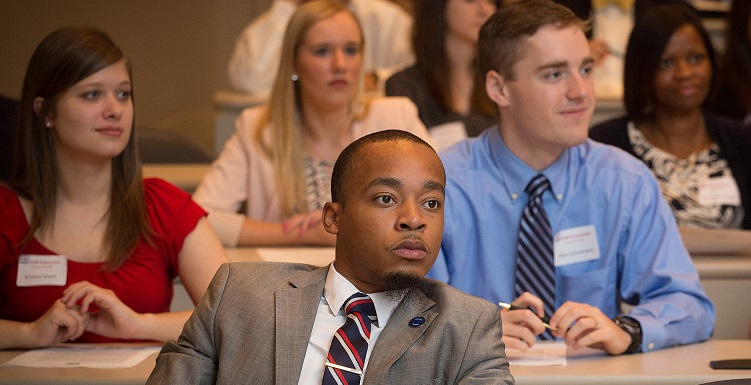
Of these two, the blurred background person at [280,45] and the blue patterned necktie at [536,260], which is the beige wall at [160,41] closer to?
the blurred background person at [280,45]

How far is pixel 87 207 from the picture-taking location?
8.42 ft

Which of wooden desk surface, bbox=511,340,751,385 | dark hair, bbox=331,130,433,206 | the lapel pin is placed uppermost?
dark hair, bbox=331,130,433,206

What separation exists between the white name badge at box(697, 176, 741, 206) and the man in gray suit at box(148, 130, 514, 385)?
2.21m

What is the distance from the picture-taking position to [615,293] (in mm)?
2555

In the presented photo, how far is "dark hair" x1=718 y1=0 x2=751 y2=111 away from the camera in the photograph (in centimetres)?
433

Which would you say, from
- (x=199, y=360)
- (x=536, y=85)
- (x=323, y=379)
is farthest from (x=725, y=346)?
(x=199, y=360)

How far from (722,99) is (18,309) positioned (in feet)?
10.7

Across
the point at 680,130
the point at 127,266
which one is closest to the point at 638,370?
the point at 127,266

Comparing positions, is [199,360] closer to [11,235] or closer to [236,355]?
[236,355]

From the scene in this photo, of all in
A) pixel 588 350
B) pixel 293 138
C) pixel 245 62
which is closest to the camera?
pixel 588 350

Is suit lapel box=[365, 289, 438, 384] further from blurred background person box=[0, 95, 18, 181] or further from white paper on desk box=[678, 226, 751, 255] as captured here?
blurred background person box=[0, 95, 18, 181]

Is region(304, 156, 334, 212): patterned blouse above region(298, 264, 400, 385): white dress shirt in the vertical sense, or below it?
below

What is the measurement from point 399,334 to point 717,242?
5.74ft

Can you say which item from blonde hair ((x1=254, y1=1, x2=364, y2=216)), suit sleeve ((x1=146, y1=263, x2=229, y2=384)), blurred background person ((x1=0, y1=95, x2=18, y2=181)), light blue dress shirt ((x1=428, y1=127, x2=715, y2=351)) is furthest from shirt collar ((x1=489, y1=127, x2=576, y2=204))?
blurred background person ((x1=0, y1=95, x2=18, y2=181))
